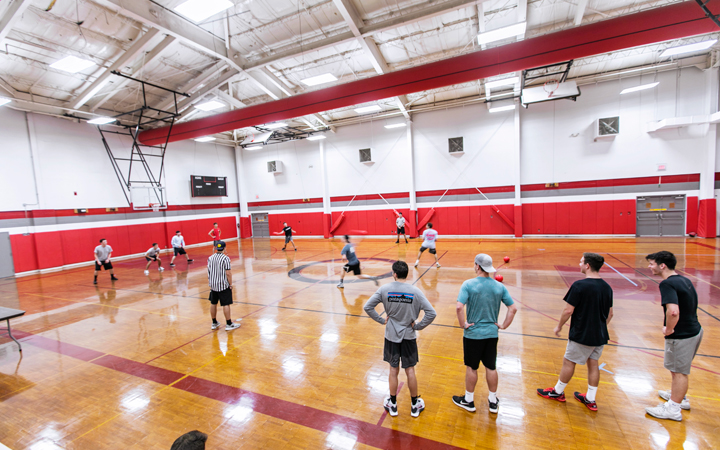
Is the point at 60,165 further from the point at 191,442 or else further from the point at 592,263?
the point at 592,263

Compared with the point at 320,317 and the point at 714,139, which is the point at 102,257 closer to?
the point at 320,317

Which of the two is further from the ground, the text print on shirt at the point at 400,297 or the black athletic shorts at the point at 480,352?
the text print on shirt at the point at 400,297

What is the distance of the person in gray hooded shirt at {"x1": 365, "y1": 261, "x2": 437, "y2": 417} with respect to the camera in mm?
3312

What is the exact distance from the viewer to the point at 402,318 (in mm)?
3338

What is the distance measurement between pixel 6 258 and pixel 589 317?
20466mm

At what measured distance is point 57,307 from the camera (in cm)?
857

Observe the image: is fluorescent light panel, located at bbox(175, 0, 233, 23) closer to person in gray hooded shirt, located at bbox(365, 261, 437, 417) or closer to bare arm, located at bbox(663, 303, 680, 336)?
person in gray hooded shirt, located at bbox(365, 261, 437, 417)

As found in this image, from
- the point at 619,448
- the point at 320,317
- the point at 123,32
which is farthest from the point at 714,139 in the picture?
the point at 123,32

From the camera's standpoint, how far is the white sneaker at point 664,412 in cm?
322

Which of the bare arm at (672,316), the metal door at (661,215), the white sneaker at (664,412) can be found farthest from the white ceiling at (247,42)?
the white sneaker at (664,412)

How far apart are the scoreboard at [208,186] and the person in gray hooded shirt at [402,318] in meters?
21.3

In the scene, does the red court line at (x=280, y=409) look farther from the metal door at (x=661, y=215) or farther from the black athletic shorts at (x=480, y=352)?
the metal door at (x=661, y=215)

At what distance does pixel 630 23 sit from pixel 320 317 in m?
11.0

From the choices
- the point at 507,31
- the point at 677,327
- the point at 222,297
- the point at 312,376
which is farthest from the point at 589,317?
the point at 507,31
